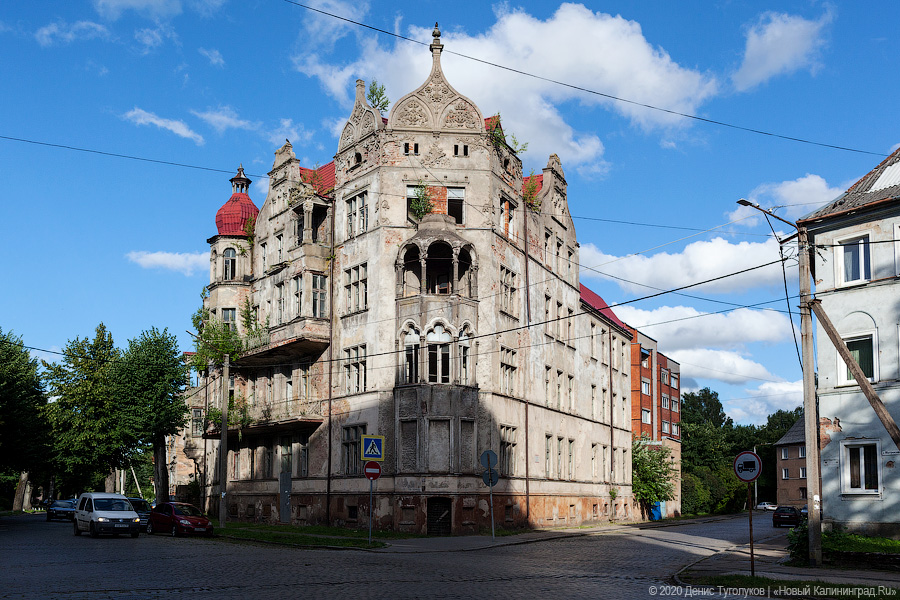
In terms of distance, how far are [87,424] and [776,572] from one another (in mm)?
43807

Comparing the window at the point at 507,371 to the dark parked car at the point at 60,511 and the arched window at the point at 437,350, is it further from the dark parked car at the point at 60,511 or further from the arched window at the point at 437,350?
the dark parked car at the point at 60,511

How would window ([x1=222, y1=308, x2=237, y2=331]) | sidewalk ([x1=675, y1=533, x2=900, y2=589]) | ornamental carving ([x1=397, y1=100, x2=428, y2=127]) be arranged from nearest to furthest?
sidewalk ([x1=675, y1=533, x2=900, y2=589])
ornamental carving ([x1=397, y1=100, x2=428, y2=127])
window ([x1=222, y1=308, x2=237, y2=331])

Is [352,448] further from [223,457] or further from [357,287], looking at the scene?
[357,287]

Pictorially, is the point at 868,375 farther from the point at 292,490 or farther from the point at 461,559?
the point at 292,490

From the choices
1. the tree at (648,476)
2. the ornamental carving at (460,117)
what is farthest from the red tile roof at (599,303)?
the ornamental carving at (460,117)

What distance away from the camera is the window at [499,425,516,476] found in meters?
39.5

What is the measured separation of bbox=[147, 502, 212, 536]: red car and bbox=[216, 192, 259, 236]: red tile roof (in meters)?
19.5

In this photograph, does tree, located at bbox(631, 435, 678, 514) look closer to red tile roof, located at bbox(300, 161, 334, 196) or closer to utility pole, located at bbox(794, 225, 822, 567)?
red tile roof, located at bbox(300, 161, 334, 196)

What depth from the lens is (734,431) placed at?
12062 centimetres

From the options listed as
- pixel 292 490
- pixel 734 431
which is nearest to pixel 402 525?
pixel 292 490

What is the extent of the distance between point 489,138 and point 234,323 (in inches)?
768

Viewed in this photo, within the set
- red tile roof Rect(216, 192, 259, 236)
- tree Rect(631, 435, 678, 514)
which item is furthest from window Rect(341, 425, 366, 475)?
tree Rect(631, 435, 678, 514)

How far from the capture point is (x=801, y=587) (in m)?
16.7

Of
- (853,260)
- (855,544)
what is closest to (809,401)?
(855,544)
